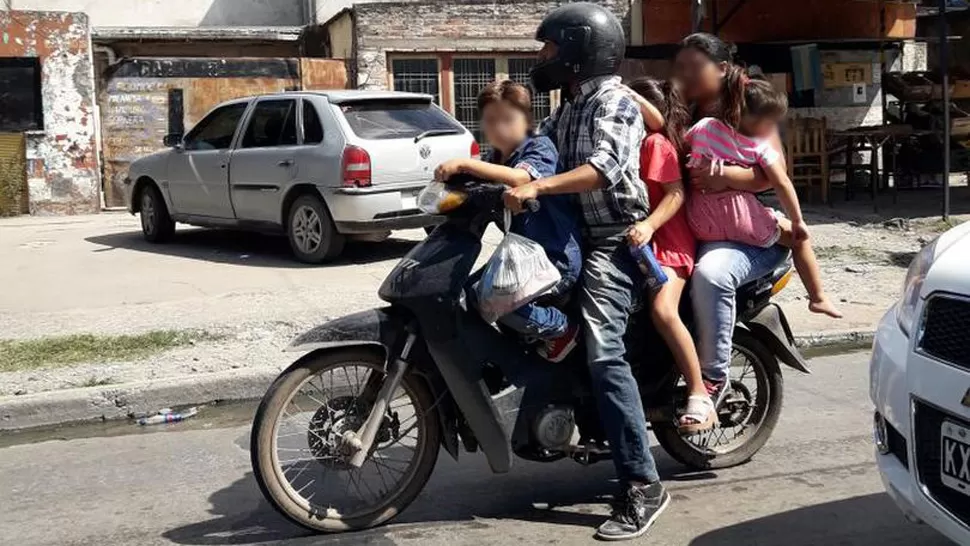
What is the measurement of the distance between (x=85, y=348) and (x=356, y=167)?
143 inches

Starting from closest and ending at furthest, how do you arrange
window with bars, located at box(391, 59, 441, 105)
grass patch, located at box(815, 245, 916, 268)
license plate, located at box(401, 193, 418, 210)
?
1. license plate, located at box(401, 193, 418, 210)
2. grass patch, located at box(815, 245, 916, 268)
3. window with bars, located at box(391, 59, 441, 105)

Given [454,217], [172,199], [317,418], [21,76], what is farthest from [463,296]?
[21,76]

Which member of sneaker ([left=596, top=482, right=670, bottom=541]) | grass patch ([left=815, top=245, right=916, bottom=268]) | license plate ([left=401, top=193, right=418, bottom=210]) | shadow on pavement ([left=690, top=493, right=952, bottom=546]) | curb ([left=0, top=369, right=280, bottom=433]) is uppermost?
license plate ([left=401, top=193, right=418, bottom=210])

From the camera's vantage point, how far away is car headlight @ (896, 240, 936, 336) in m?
3.61

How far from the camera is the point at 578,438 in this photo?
14.9ft

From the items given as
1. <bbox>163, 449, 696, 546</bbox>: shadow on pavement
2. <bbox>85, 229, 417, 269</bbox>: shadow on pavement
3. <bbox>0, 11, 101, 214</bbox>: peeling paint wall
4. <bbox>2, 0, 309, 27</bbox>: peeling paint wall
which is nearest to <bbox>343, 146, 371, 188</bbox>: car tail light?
<bbox>85, 229, 417, 269</bbox>: shadow on pavement

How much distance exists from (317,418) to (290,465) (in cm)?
23

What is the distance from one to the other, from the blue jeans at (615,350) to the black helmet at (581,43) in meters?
0.67

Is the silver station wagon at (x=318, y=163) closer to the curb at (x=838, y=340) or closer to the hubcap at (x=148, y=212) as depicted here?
the hubcap at (x=148, y=212)

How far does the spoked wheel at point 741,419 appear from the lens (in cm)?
507

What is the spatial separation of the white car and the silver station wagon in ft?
22.4

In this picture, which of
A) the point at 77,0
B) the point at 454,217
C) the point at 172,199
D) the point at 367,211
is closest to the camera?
the point at 454,217

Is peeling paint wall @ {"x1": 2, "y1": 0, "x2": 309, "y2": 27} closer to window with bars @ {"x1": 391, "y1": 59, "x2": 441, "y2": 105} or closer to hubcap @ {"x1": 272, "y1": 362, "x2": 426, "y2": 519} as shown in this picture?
window with bars @ {"x1": 391, "y1": 59, "x2": 441, "y2": 105}

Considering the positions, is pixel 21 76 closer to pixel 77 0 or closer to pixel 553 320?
pixel 77 0
